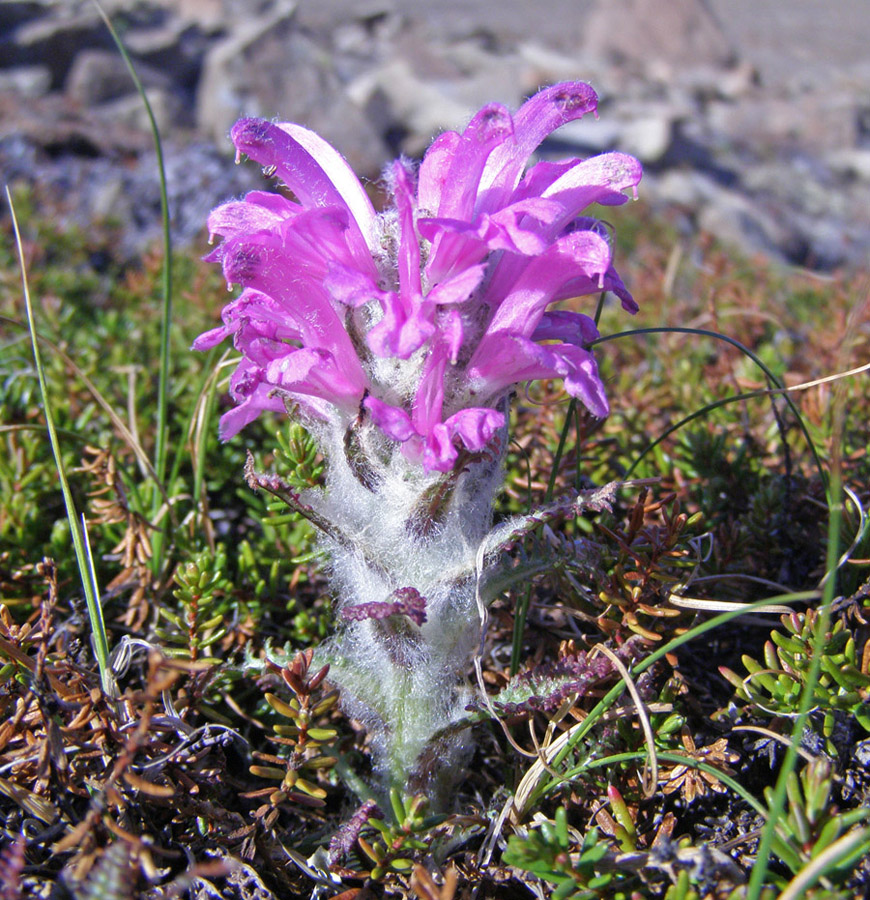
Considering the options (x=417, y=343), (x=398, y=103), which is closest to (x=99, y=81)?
(x=398, y=103)

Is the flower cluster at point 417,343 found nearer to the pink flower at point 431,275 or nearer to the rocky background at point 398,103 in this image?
the pink flower at point 431,275

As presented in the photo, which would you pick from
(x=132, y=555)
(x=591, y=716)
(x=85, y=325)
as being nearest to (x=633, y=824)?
(x=591, y=716)

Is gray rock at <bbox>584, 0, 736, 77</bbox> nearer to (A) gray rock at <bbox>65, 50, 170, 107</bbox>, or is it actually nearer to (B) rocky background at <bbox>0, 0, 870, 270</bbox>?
(B) rocky background at <bbox>0, 0, 870, 270</bbox>

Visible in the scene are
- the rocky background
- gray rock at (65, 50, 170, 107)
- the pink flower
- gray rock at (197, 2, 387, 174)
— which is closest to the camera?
the pink flower

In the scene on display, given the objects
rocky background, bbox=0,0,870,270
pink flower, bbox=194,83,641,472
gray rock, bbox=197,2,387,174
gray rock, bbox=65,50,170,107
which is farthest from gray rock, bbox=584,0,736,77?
pink flower, bbox=194,83,641,472

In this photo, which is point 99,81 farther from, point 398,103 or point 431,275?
point 431,275
